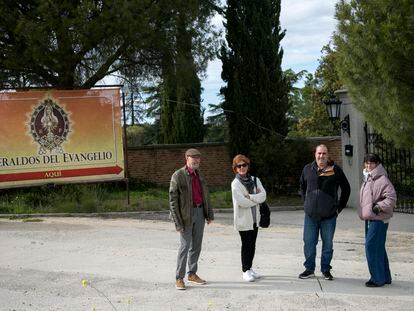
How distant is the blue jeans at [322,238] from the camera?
24.5 ft

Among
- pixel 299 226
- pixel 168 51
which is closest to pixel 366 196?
pixel 299 226

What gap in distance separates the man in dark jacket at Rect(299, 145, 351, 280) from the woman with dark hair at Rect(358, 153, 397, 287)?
34 cm

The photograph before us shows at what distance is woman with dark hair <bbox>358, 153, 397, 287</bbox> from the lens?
7066mm

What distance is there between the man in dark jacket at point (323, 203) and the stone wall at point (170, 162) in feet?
52.2

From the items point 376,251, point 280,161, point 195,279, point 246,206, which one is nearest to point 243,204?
point 246,206

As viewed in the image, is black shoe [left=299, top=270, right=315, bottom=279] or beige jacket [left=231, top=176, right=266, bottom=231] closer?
beige jacket [left=231, top=176, right=266, bottom=231]

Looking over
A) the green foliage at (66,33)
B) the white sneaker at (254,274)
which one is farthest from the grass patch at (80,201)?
the white sneaker at (254,274)

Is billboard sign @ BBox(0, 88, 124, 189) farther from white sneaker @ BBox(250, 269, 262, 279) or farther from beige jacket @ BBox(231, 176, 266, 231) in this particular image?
beige jacket @ BBox(231, 176, 266, 231)

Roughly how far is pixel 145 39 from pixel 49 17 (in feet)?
11.1

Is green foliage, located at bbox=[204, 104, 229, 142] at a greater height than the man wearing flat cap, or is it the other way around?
green foliage, located at bbox=[204, 104, 229, 142]

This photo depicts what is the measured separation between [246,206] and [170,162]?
1657 centimetres

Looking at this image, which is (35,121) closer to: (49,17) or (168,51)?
(49,17)

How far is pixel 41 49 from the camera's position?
56.7 feet

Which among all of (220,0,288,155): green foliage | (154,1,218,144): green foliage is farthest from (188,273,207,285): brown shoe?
(154,1,218,144): green foliage
